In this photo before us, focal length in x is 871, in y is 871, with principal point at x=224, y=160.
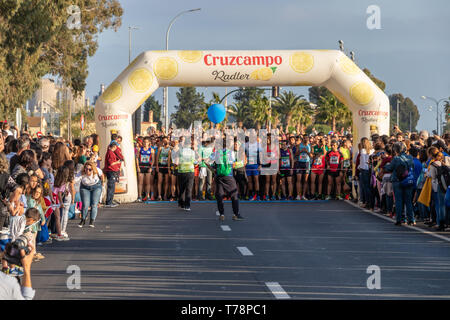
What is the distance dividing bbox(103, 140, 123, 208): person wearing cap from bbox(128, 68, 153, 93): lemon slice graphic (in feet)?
6.22

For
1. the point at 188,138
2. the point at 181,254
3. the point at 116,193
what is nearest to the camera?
the point at 181,254

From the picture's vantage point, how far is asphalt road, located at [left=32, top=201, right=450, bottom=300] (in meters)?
9.48

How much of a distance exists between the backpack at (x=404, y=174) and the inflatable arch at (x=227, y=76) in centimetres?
672

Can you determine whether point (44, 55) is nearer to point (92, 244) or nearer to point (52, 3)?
point (52, 3)

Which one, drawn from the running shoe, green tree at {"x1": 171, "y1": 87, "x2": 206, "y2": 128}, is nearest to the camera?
the running shoe

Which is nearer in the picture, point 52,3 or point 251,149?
point 251,149

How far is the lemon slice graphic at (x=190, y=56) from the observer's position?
78.5ft

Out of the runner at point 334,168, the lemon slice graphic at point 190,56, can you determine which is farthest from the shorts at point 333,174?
the lemon slice graphic at point 190,56

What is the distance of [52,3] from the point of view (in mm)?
32875

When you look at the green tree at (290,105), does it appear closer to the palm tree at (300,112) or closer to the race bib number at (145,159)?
the palm tree at (300,112)

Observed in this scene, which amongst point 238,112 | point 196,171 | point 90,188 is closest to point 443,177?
point 90,188

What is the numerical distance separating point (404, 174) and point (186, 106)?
165295 millimetres
